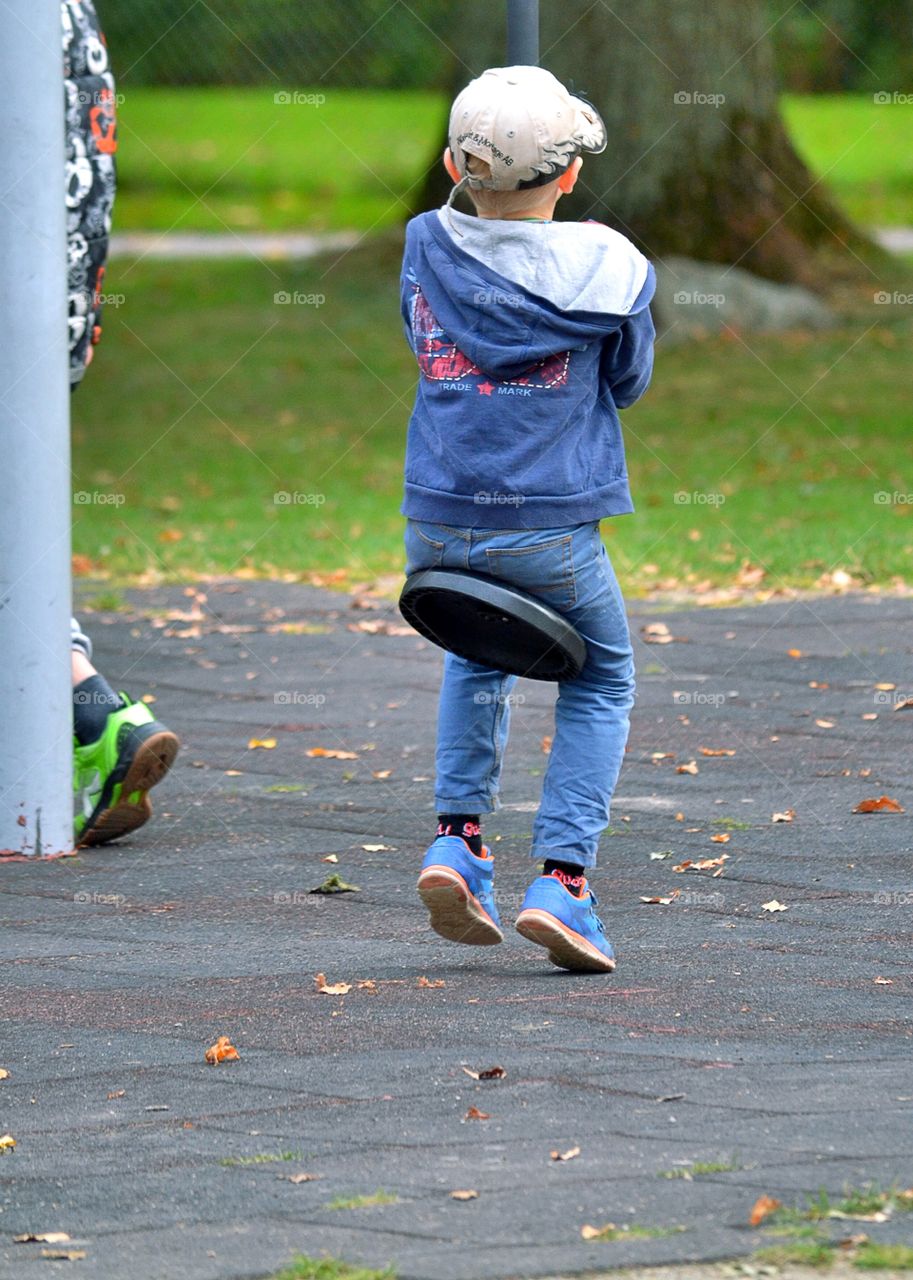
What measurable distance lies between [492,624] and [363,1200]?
1271mm

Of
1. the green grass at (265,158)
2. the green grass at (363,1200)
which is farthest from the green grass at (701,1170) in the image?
the green grass at (265,158)

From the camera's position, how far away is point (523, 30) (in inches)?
197

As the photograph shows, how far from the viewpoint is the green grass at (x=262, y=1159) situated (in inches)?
116

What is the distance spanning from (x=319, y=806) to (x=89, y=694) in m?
0.63

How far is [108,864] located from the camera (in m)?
4.98

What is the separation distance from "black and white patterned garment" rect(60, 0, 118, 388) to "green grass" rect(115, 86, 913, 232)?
22417 millimetres

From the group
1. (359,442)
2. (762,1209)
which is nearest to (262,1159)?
(762,1209)

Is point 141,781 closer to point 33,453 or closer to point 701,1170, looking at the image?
point 33,453

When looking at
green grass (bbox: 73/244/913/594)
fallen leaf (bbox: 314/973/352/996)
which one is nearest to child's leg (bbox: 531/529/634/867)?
fallen leaf (bbox: 314/973/352/996)

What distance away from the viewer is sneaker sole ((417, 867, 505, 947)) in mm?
3883

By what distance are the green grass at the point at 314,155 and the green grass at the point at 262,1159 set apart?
25.4m

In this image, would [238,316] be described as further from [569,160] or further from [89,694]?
[569,160]

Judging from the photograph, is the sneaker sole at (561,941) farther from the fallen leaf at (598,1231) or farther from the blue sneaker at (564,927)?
the fallen leaf at (598,1231)

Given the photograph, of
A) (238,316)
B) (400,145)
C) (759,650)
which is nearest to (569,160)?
(759,650)
